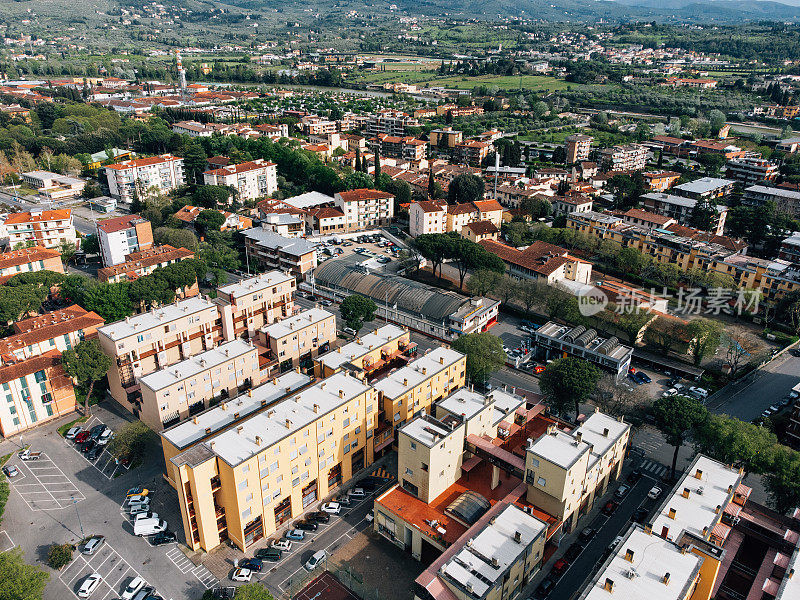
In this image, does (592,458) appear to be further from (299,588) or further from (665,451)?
(299,588)

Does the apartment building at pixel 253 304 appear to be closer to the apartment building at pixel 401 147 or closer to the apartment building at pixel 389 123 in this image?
the apartment building at pixel 401 147

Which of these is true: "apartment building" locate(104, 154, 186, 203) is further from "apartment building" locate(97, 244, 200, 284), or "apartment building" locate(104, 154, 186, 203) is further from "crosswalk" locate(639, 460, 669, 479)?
"crosswalk" locate(639, 460, 669, 479)

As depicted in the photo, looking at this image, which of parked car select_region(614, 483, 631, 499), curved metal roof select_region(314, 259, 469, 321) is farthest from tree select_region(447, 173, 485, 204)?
parked car select_region(614, 483, 631, 499)

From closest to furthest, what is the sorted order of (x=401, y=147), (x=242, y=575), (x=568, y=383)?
1. (x=242, y=575)
2. (x=568, y=383)
3. (x=401, y=147)

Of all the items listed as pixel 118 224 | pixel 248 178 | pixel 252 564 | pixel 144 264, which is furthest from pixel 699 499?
pixel 248 178

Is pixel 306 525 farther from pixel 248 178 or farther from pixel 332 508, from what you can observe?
pixel 248 178

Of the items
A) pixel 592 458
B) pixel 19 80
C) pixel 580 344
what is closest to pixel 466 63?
pixel 19 80
